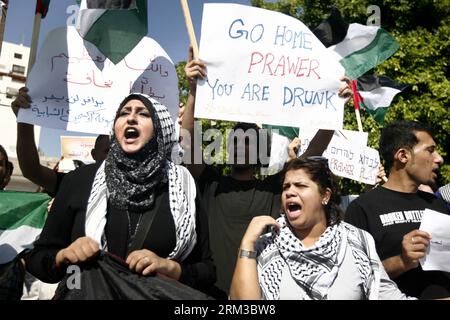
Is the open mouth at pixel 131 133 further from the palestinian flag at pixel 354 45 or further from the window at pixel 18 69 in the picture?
the window at pixel 18 69

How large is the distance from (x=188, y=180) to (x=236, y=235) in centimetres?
61

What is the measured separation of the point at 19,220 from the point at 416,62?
9.83m

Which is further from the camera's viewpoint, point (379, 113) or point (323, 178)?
point (379, 113)

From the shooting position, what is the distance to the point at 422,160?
2836 mm

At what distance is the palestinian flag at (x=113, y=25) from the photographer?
3059 mm

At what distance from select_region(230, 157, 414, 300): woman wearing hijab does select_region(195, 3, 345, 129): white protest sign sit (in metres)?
0.67

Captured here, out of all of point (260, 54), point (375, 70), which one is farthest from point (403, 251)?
point (375, 70)

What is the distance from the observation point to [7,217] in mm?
3086

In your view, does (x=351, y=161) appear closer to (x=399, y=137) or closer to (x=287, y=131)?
(x=287, y=131)

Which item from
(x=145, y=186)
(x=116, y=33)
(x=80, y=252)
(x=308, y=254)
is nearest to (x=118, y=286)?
(x=80, y=252)

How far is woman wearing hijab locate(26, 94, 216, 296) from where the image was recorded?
5.91 ft

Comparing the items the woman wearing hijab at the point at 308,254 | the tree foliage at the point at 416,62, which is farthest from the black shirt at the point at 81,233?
the tree foliage at the point at 416,62

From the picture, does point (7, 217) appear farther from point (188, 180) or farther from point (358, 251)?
point (358, 251)

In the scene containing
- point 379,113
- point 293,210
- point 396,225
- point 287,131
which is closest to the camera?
point 293,210
